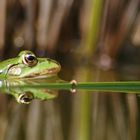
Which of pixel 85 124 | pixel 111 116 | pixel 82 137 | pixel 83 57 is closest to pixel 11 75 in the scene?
pixel 111 116

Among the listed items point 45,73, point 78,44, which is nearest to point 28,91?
point 45,73

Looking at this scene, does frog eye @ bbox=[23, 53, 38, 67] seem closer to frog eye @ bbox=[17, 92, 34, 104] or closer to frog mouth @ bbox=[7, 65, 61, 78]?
frog mouth @ bbox=[7, 65, 61, 78]

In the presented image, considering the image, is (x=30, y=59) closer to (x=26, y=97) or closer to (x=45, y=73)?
(x=45, y=73)

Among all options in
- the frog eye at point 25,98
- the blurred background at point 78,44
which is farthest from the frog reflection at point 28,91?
the blurred background at point 78,44

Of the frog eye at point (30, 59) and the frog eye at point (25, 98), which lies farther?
the frog eye at point (30, 59)

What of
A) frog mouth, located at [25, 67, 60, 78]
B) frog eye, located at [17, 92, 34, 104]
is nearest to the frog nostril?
frog eye, located at [17, 92, 34, 104]

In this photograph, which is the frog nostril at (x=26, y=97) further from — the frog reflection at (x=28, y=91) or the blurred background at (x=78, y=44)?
the blurred background at (x=78, y=44)

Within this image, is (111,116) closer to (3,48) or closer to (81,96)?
(81,96)
